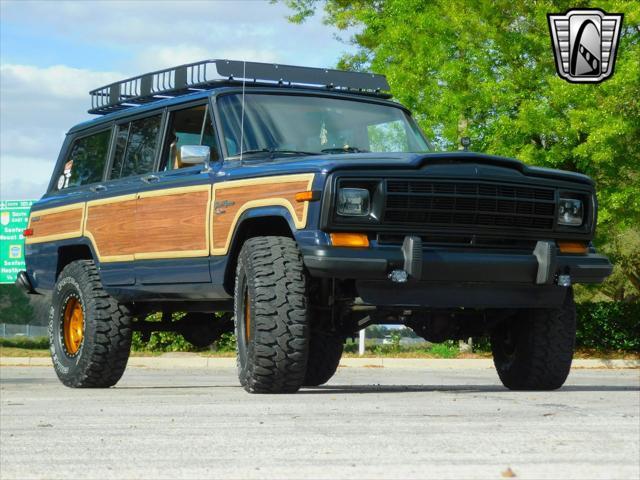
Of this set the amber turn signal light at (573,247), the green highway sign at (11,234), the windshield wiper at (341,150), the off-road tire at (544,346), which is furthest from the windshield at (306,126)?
the green highway sign at (11,234)

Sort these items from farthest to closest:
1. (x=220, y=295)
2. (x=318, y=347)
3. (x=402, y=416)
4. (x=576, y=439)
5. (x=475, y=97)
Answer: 1. (x=475, y=97)
2. (x=318, y=347)
3. (x=220, y=295)
4. (x=402, y=416)
5. (x=576, y=439)

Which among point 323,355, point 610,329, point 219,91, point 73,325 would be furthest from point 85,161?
point 610,329

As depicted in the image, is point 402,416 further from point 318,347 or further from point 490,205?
point 318,347

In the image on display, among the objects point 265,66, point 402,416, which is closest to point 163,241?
point 265,66

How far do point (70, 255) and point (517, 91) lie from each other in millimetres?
14611

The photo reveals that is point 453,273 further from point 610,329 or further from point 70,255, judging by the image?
point 610,329

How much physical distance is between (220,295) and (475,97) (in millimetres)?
16246

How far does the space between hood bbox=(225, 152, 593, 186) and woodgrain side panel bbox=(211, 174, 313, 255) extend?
0.08 meters

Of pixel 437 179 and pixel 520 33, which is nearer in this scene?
pixel 437 179

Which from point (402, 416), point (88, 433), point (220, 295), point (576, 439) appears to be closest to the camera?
point (576, 439)

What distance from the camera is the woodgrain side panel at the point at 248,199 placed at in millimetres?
8469

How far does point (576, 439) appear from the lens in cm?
593

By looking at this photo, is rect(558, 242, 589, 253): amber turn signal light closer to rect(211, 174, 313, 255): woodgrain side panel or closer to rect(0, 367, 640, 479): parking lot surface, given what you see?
rect(0, 367, 640, 479): parking lot surface

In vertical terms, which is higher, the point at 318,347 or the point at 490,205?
the point at 490,205
